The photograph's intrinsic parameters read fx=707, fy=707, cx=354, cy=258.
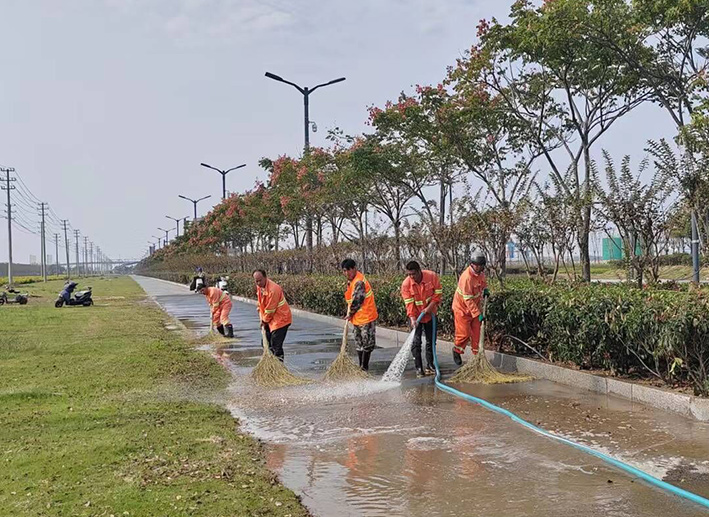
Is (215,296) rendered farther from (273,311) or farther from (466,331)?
(466,331)

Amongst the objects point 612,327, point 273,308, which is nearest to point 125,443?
point 273,308

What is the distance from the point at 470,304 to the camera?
859 cm

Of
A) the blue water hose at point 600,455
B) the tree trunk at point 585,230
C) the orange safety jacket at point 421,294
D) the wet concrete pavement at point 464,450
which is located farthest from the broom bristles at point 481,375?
the tree trunk at point 585,230

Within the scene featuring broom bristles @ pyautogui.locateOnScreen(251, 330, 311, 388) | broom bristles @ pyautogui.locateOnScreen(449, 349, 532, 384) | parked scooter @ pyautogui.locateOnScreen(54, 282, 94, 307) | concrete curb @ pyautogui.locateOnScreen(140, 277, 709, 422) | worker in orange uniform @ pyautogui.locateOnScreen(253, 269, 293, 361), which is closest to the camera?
concrete curb @ pyautogui.locateOnScreen(140, 277, 709, 422)

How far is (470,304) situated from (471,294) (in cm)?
13

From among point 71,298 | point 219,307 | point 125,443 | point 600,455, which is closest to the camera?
point 600,455

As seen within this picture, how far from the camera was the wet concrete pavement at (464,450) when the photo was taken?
163 inches

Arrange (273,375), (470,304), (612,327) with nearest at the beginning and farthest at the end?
1. (612,327)
2. (273,375)
3. (470,304)

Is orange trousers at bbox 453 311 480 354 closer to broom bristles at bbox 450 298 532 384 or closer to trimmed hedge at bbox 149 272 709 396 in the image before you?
trimmed hedge at bbox 149 272 709 396

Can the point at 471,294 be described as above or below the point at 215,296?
above

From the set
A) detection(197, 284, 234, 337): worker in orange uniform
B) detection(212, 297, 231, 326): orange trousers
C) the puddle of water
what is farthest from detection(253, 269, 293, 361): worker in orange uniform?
detection(212, 297, 231, 326): orange trousers

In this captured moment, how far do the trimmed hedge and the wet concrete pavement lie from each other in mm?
457

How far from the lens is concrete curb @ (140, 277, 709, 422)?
5.95m

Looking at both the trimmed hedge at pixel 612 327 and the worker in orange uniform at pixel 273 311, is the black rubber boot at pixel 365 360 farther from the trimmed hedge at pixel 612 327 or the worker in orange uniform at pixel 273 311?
the trimmed hedge at pixel 612 327
